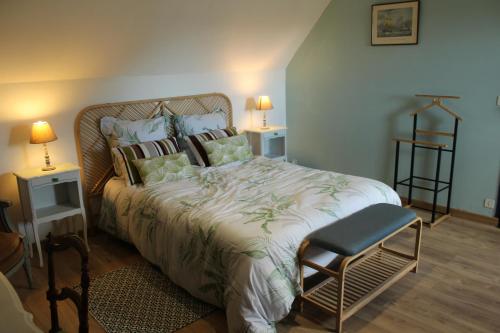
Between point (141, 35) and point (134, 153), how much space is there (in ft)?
3.39

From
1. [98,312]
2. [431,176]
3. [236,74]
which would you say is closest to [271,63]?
[236,74]

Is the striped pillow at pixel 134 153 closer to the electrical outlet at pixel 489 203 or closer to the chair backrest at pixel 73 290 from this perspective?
the chair backrest at pixel 73 290

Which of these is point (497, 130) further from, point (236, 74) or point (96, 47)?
point (96, 47)

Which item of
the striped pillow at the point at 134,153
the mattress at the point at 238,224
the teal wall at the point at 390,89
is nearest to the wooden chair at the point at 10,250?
the mattress at the point at 238,224

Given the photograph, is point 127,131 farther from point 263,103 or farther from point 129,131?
point 263,103

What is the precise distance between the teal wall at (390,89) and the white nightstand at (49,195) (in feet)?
9.59

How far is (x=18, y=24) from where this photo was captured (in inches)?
115

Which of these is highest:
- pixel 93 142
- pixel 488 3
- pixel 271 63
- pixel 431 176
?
pixel 488 3

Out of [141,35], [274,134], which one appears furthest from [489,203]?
[141,35]

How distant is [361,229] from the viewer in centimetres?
262

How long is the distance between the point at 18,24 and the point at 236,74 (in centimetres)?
247

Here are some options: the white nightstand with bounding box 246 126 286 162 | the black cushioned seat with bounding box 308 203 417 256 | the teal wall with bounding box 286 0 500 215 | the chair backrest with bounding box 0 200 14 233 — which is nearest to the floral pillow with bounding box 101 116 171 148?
the chair backrest with bounding box 0 200 14 233

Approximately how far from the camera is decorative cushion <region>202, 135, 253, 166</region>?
395 centimetres

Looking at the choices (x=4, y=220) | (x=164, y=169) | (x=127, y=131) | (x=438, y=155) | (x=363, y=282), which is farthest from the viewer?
(x=438, y=155)
